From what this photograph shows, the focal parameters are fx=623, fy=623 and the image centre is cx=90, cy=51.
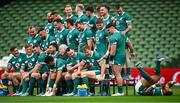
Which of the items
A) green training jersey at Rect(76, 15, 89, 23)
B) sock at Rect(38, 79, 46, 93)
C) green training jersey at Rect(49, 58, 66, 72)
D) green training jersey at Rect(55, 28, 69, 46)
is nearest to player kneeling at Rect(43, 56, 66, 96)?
green training jersey at Rect(49, 58, 66, 72)

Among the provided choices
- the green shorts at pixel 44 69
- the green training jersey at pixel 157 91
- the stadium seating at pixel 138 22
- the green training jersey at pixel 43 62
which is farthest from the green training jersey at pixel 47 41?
the stadium seating at pixel 138 22

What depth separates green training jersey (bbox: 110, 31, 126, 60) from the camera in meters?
16.6

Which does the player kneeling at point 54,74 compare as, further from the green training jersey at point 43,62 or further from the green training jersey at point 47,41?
the green training jersey at point 47,41

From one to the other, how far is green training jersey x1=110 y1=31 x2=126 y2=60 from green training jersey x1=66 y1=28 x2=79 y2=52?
140 centimetres

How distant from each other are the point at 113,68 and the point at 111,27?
1122 millimetres

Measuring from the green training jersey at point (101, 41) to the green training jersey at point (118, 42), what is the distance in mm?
585

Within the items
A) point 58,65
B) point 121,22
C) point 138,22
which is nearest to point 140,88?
point 58,65

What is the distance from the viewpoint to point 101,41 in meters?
17.3

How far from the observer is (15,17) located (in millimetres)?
29938

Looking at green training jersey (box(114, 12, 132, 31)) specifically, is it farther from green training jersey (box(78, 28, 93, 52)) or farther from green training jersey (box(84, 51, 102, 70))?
green training jersey (box(84, 51, 102, 70))

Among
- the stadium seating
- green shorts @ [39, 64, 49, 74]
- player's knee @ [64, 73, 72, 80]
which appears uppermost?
the stadium seating

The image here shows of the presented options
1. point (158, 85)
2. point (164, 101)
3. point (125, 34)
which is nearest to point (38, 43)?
point (125, 34)

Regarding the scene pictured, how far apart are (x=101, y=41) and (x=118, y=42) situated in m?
0.76

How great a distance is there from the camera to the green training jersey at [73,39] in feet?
57.7
